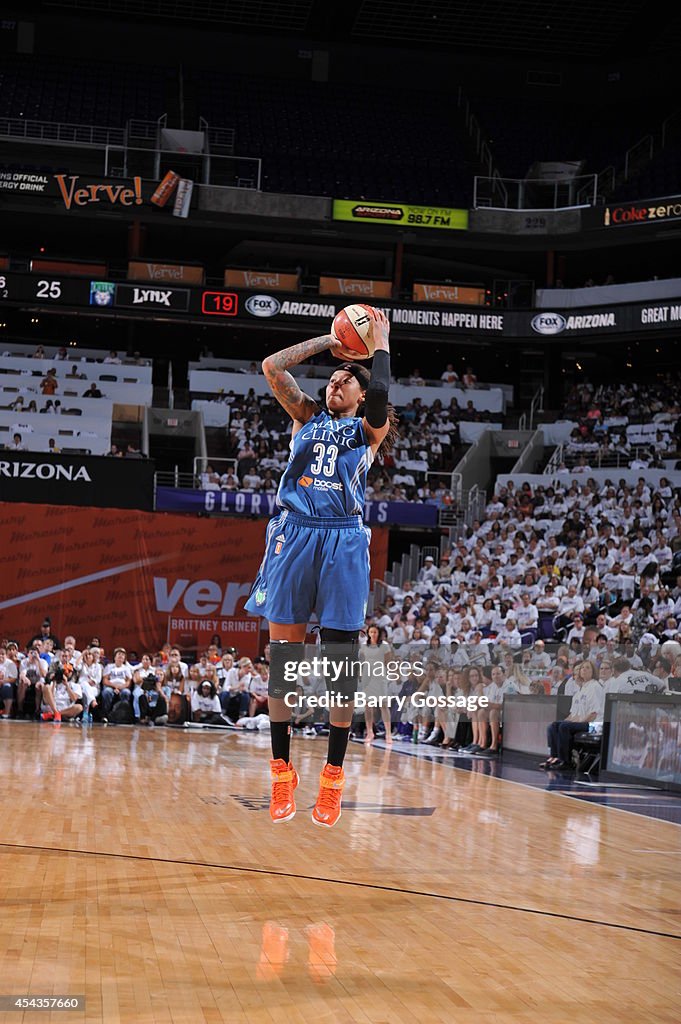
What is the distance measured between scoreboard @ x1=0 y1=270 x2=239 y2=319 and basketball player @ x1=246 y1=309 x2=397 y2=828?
2606cm

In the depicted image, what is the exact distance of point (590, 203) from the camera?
1284 inches

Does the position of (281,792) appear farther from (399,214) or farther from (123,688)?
(399,214)

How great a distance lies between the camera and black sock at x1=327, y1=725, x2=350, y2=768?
218 inches

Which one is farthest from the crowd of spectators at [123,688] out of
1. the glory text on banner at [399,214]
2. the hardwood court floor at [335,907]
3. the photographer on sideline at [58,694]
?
the glory text on banner at [399,214]

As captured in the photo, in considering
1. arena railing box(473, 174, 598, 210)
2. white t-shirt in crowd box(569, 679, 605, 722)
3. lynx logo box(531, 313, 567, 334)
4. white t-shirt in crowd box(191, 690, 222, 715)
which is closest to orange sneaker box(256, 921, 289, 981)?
white t-shirt in crowd box(569, 679, 605, 722)

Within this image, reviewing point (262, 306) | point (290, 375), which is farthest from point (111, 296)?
point (290, 375)

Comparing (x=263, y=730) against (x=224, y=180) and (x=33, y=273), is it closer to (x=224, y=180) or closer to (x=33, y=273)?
(x=33, y=273)

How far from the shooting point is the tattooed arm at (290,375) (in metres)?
5.26

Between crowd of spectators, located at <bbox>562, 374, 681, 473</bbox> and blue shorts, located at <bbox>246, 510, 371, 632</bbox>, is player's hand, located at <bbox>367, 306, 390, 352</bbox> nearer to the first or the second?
blue shorts, located at <bbox>246, 510, 371, 632</bbox>

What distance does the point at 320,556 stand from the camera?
5465 millimetres

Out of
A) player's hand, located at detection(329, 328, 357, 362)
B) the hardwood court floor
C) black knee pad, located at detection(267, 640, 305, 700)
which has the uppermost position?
player's hand, located at detection(329, 328, 357, 362)

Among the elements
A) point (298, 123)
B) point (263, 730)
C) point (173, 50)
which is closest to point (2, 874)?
point (263, 730)

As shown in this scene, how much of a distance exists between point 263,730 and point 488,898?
13429mm

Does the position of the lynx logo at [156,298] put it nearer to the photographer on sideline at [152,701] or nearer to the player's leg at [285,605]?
the photographer on sideline at [152,701]
